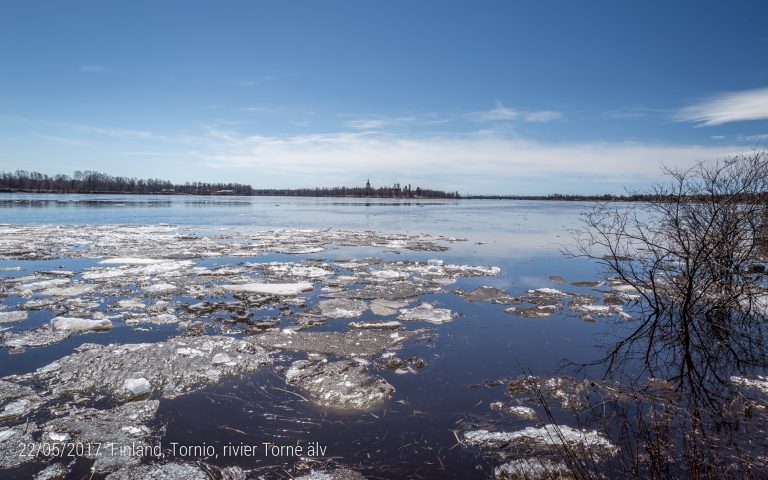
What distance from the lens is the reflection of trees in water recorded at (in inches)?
123

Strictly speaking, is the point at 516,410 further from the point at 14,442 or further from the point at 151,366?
the point at 14,442

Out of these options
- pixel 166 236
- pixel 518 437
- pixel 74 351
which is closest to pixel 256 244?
pixel 166 236

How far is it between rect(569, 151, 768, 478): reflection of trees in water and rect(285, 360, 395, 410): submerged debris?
2.16m

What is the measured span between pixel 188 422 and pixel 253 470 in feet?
3.15

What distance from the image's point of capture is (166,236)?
1788 centimetres

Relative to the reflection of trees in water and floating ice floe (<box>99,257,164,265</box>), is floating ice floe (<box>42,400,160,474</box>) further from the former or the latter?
floating ice floe (<box>99,257,164,265</box>)

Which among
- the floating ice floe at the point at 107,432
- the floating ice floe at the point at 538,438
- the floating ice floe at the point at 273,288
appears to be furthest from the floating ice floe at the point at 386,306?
the floating ice floe at the point at 107,432

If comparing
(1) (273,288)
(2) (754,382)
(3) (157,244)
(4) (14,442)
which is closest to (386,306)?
(1) (273,288)

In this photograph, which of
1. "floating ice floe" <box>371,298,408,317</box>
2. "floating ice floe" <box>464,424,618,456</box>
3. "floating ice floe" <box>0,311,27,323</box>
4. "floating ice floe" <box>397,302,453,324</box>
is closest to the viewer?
"floating ice floe" <box>464,424,618,456</box>

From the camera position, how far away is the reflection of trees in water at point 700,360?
3.12 metres

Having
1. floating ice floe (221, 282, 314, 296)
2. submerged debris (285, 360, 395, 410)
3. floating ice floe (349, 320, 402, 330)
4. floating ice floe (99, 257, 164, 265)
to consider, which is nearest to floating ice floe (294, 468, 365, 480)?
submerged debris (285, 360, 395, 410)

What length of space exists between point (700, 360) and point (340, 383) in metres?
4.62

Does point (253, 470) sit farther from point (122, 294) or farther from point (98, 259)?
point (98, 259)

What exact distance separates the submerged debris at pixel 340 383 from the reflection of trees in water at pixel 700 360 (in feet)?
7.09
